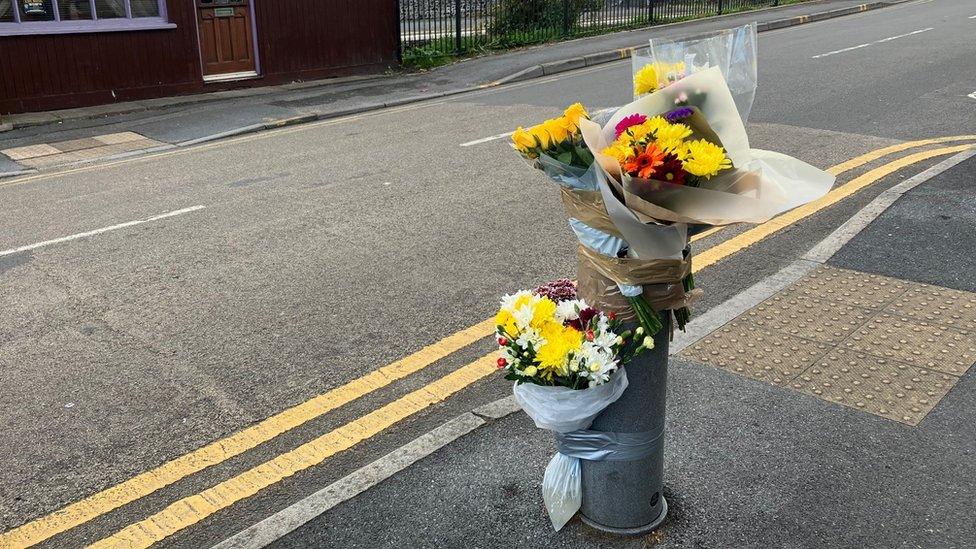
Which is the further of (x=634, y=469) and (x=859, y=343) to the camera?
(x=859, y=343)

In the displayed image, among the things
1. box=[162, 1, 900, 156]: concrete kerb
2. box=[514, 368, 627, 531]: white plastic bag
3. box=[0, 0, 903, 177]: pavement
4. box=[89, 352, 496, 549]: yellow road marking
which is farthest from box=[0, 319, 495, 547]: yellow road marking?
box=[0, 0, 903, 177]: pavement

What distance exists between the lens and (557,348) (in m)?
2.77

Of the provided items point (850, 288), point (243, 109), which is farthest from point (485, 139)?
point (850, 288)

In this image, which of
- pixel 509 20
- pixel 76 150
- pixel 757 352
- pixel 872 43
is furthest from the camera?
Result: pixel 509 20

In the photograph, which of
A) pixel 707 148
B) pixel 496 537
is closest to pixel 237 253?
pixel 496 537

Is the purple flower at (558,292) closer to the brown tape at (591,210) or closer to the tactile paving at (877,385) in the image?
the brown tape at (591,210)

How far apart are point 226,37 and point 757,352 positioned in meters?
13.4

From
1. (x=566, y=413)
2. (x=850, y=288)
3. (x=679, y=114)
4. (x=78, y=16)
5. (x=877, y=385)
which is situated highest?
(x=78, y=16)

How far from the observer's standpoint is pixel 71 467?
3.81 m

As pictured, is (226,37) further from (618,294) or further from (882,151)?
(618,294)

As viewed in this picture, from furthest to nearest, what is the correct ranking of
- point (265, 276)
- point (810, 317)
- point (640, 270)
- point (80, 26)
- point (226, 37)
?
point (226, 37)
point (80, 26)
point (265, 276)
point (810, 317)
point (640, 270)

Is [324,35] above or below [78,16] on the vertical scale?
below

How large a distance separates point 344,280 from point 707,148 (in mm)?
3744

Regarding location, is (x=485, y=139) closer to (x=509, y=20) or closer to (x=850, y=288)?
(x=850, y=288)
